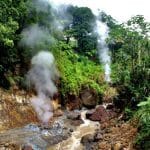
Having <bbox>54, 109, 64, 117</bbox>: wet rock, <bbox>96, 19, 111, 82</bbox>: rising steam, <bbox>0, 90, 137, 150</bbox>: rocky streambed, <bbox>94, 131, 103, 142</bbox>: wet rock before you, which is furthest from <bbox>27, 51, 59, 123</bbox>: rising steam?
<bbox>96, 19, 111, 82</bbox>: rising steam

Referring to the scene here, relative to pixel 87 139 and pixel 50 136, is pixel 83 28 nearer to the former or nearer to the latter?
pixel 50 136

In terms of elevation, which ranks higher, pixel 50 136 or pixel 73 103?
pixel 50 136

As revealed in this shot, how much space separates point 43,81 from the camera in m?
27.2

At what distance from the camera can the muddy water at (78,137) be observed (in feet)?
60.1

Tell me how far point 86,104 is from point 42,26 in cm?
814

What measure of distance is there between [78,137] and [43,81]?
7.64 m

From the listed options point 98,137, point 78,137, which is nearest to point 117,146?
point 98,137

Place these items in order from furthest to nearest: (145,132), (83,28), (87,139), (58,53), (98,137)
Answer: (83,28) → (58,53) → (87,139) → (98,137) → (145,132)

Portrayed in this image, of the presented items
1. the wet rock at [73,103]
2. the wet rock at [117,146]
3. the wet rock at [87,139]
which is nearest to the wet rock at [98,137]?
the wet rock at [87,139]

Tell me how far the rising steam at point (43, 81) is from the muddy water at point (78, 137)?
2495 mm

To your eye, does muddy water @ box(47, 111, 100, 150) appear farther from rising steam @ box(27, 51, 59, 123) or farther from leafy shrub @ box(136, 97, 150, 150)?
leafy shrub @ box(136, 97, 150, 150)

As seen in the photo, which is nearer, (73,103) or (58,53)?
(58,53)

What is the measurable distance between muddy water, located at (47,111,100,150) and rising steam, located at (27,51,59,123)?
250 cm

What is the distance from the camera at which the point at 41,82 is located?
27.0 metres
